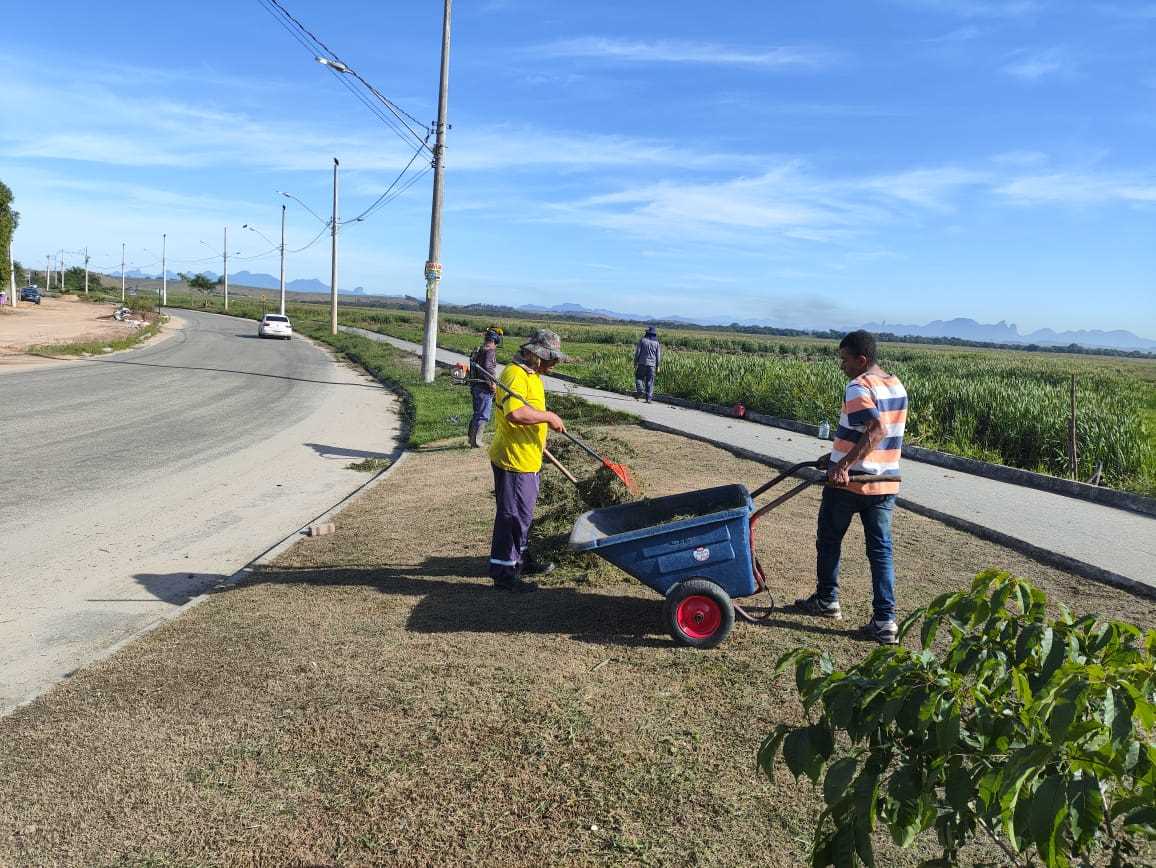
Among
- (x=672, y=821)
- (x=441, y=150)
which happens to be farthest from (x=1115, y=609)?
(x=441, y=150)

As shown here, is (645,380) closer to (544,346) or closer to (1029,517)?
(1029,517)

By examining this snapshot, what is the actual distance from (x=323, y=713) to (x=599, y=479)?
3.36 m

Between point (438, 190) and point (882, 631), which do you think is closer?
point (882, 631)

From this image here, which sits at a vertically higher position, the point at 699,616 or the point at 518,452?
the point at 518,452

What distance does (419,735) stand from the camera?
4.02 metres

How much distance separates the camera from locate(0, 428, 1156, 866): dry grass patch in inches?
128

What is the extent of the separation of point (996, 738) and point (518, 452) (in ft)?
15.1

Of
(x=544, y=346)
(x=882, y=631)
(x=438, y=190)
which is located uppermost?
(x=438, y=190)

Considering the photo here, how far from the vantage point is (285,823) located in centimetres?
332

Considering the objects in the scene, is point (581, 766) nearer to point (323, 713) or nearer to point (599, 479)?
point (323, 713)

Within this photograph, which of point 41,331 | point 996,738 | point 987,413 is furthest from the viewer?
point 41,331

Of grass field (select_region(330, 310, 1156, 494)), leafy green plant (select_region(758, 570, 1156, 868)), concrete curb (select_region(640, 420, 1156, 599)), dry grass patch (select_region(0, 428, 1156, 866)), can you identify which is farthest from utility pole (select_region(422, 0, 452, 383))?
leafy green plant (select_region(758, 570, 1156, 868))

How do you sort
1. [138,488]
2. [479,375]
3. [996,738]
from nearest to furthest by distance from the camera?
1. [996,738]
2. [138,488]
3. [479,375]

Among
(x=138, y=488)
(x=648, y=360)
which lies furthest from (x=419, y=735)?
(x=648, y=360)
